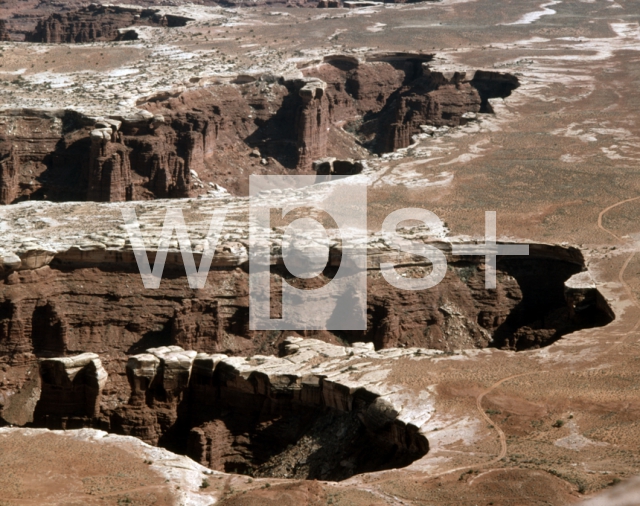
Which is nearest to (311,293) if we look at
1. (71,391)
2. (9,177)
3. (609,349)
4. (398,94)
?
(71,391)

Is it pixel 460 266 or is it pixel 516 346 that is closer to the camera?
pixel 516 346

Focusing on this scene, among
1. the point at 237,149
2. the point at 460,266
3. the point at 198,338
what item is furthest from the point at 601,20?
the point at 198,338

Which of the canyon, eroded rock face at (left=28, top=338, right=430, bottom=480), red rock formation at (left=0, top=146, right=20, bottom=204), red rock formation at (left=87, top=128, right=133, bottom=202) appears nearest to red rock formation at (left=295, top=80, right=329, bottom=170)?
the canyon

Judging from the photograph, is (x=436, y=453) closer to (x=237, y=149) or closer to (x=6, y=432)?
(x=6, y=432)

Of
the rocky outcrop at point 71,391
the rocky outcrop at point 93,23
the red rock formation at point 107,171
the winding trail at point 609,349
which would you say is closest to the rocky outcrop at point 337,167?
the red rock formation at point 107,171

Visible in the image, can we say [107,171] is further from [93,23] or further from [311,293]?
[93,23]

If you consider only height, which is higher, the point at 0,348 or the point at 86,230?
the point at 86,230

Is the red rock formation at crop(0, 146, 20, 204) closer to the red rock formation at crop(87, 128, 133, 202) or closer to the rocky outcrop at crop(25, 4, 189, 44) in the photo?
the red rock formation at crop(87, 128, 133, 202)

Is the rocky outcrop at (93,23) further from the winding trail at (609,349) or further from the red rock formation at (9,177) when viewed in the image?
the winding trail at (609,349)
